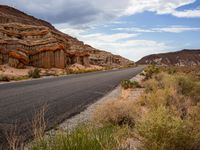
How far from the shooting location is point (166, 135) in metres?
6.02

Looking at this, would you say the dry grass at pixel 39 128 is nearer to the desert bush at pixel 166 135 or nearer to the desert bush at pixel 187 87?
the desert bush at pixel 166 135

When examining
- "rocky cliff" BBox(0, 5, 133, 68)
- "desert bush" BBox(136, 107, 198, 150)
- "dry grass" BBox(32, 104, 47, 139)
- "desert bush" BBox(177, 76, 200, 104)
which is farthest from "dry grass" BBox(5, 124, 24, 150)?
"rocky cliff" BBox(0, 5, 133, 68)

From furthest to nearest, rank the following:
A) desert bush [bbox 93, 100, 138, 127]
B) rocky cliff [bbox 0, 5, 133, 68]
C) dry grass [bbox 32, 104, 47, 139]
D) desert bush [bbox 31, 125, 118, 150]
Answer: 1. rocky cliff [bbox 0, 5, 133, 68]
2. desert bush [bbox 93, 100, 138, 127]
3. dry grass [bbox 32, 104, 47, 139]
4. desert bush [bbox 31, 125, 118, 150]

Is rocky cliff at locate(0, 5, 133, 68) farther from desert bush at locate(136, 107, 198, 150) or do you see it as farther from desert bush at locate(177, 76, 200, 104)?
desert bush at locate(136, 107, 198, 150)

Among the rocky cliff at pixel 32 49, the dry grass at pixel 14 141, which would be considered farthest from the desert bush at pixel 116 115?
the rocky cliff at pixel 32 49

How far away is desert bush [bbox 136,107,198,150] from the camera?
5.97 m

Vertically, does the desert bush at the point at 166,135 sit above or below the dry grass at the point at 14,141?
above

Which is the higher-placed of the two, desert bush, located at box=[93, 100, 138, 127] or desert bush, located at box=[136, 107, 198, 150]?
desert bush, located at box=[136, 107, 198, 150]

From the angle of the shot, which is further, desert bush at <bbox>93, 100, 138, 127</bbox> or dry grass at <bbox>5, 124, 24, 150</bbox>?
desert bush at <bbox>93, 100, 138, 127</bbox>

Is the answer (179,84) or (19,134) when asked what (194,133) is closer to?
(19,134)

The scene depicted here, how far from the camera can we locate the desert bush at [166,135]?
19.6ft

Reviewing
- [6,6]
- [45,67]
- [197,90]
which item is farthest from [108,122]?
[6,6]

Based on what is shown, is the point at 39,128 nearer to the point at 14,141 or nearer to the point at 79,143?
the point at 79,143

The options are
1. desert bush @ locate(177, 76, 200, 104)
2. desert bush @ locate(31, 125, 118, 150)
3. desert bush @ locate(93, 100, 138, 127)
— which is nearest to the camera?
desert bush @ locate(31, 125, 118, 150)
